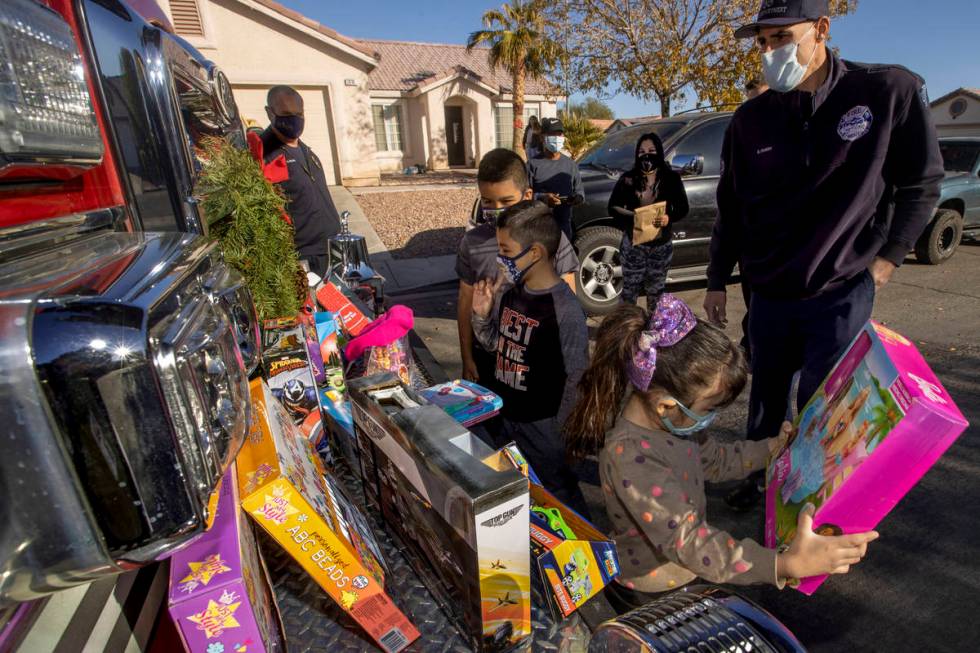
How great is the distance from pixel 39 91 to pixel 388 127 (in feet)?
84.1

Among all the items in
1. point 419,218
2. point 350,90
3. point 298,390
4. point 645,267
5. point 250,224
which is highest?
point 350,90

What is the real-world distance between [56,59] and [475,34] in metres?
22.1

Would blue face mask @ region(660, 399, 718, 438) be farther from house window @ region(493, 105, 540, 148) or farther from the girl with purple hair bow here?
house window @ region(493, 105, 540, 148)

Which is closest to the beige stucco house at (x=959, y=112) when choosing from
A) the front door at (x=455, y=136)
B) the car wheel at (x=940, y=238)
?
the front door at (x=455, y=136)

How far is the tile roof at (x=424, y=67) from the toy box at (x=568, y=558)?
80.3 ft

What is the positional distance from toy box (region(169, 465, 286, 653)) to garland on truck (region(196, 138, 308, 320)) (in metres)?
1.63

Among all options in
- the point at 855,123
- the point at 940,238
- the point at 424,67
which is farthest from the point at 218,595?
the point at 424,67

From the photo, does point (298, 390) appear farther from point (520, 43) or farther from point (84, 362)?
point (520, 43)

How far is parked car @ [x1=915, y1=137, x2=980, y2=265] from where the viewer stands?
7.68 m

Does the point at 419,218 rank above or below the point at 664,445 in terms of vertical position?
below

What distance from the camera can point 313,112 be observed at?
1809 centimetres

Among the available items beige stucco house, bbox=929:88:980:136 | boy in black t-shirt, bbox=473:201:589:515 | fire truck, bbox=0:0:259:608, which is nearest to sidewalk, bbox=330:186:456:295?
boy in black t-shirt, bbox=473:201:589:515

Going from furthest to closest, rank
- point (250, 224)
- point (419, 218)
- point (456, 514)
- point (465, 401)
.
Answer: point (419, 218) < point (250, 224) < point (465, 401) < point (456, 514)

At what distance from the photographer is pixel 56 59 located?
0.84 metres
